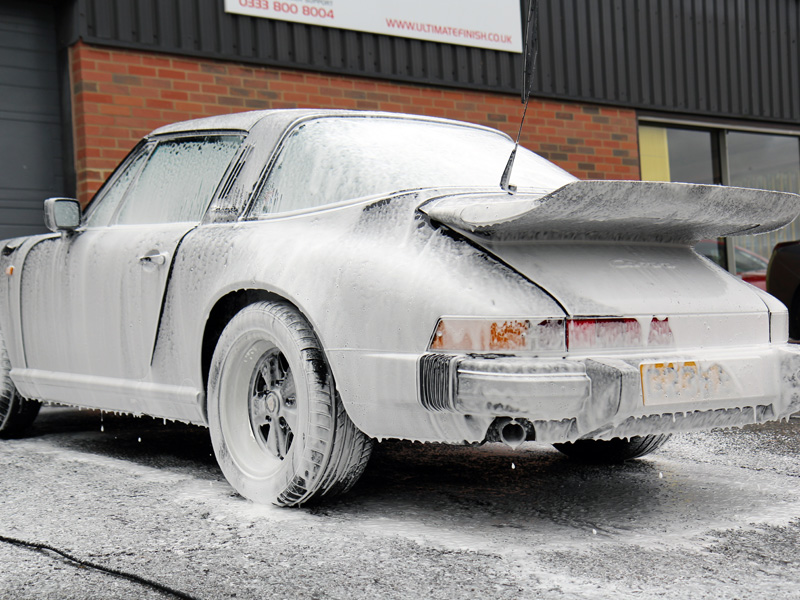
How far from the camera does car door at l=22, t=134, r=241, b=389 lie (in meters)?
4.08

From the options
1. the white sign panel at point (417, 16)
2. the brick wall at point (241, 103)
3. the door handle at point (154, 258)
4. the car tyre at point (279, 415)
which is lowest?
the car tyre at point (279, 415)

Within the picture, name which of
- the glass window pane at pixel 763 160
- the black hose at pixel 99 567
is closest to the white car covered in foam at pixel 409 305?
the black hose at pixel 99 567

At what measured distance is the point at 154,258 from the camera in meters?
4.02

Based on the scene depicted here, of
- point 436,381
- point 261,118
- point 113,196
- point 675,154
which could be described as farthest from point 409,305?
point 675,154

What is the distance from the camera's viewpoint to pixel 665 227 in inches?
132

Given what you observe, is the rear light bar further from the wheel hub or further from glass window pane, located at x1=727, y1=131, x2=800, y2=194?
glass window pane, located at x1=727, y1=131, x2=800, y2=194

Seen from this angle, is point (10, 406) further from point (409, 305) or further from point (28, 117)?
point (28, 117)

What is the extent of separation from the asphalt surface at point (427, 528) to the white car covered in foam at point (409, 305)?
27 cm

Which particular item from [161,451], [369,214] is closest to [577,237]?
[369,214]

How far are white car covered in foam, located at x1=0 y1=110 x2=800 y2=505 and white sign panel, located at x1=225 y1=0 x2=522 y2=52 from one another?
4.55 m

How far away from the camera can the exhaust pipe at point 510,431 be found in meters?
2.89

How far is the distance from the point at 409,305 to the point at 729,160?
1012 cm

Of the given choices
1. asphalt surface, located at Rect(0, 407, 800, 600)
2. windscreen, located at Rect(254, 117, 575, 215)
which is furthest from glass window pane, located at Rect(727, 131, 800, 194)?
windscreen, located at Rect(254, 117, 575, 215)

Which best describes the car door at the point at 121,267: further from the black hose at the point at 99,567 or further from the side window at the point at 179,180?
the black hose at the point at 99,567
